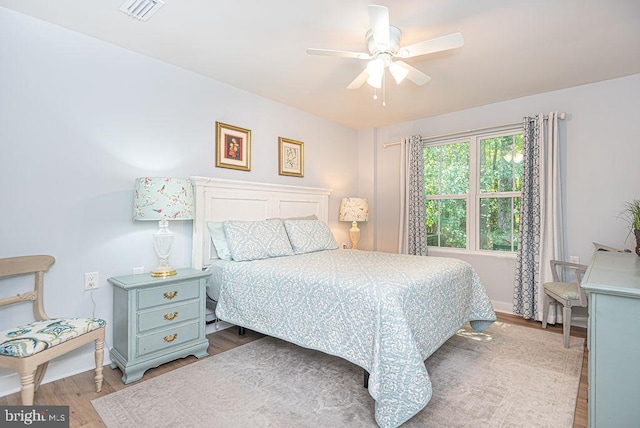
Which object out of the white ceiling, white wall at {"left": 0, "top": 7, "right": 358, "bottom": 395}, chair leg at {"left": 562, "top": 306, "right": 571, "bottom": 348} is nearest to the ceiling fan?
the white ceiling

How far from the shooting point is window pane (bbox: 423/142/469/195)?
413 cm

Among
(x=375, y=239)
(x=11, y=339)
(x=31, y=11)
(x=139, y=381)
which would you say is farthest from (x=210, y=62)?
(x=375, y=239)

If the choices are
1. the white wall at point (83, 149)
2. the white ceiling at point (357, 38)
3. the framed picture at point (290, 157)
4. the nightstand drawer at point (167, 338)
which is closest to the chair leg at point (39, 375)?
the white wall at point (83, 149)

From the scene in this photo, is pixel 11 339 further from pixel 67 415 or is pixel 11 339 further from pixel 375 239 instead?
pixel 375 239

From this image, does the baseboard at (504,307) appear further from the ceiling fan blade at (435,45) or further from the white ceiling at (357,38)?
the ceiling fan blade at (435,45)

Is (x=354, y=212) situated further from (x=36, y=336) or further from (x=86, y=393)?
(x=36, y=336)

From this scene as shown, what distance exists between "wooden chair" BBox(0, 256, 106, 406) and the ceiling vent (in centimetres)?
172

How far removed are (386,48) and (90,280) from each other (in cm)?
269

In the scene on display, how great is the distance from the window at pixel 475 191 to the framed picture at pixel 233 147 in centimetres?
246

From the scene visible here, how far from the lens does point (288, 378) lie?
7.27ft

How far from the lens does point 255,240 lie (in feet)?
9.80

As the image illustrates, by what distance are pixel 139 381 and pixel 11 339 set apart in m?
0.79

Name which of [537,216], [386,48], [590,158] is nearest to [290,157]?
[386,48]

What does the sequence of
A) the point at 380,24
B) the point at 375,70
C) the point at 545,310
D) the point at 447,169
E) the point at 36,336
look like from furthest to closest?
the point at 447,169 → the point at 545,310 → the point at 375,70 → the point at 380,24 → the point at 36,336
